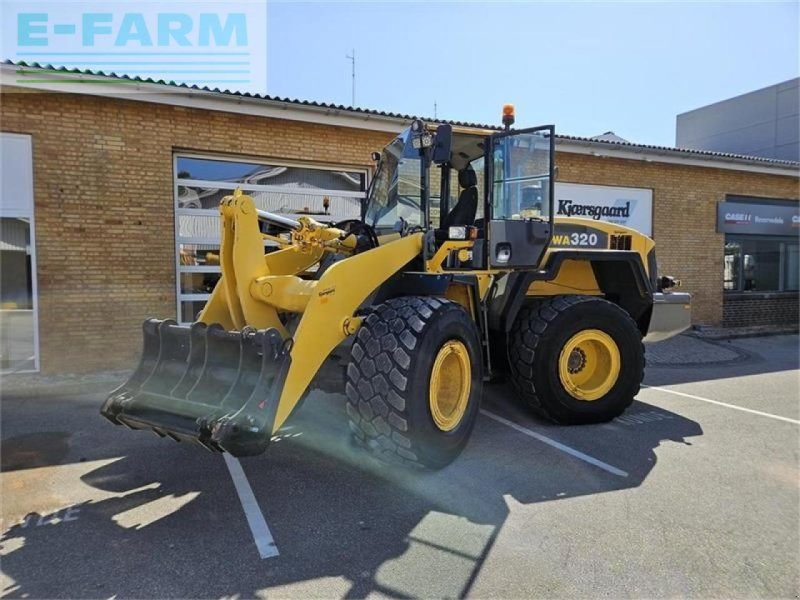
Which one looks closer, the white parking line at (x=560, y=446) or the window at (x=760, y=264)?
the white parking line at (x=560, y=446)

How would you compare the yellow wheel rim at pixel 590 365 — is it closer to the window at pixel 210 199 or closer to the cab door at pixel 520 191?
the cab door at pixel 520 191

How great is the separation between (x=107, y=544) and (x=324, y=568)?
1322 mm

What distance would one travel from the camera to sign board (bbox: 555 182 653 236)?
39.3 feet

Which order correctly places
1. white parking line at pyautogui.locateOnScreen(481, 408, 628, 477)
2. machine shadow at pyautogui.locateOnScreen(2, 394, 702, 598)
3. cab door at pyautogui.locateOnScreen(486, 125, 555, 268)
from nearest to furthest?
machine shadow at pyautogui.locateOnScreen(2, 394, 702, 598) → white parking line at pyautogui.locateOnScreen(481, 408, 628, 477) → cab door at pyautogui.locateOnScreen(486, 125, 555, 268)

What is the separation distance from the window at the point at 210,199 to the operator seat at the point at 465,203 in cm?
362

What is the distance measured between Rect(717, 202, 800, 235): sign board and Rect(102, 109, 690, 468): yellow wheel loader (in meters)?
8.69

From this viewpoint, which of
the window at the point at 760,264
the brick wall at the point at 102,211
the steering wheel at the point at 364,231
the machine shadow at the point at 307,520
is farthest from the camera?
the window at the point at 760,264

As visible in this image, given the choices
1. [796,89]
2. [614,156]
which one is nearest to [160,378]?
[614,156]

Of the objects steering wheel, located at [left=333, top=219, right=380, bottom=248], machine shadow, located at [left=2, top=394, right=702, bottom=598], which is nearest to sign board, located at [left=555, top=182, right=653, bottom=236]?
steering wheel, located at [left=333, top=219, right=380, bottom=248]

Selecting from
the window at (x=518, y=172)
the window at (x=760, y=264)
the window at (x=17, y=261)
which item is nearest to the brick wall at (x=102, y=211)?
the window at (x=17, y=261)

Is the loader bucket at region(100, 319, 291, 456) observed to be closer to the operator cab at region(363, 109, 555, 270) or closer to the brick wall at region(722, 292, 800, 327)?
the operator cab at region(363, 109, 555, 270)

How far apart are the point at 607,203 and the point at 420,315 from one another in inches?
383

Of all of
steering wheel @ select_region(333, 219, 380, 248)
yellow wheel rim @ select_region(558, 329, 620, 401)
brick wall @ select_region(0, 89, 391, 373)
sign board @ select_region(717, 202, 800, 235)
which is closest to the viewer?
steering wheel @ select_region(333, 219, 380, 248)

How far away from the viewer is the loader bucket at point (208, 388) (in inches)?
134
